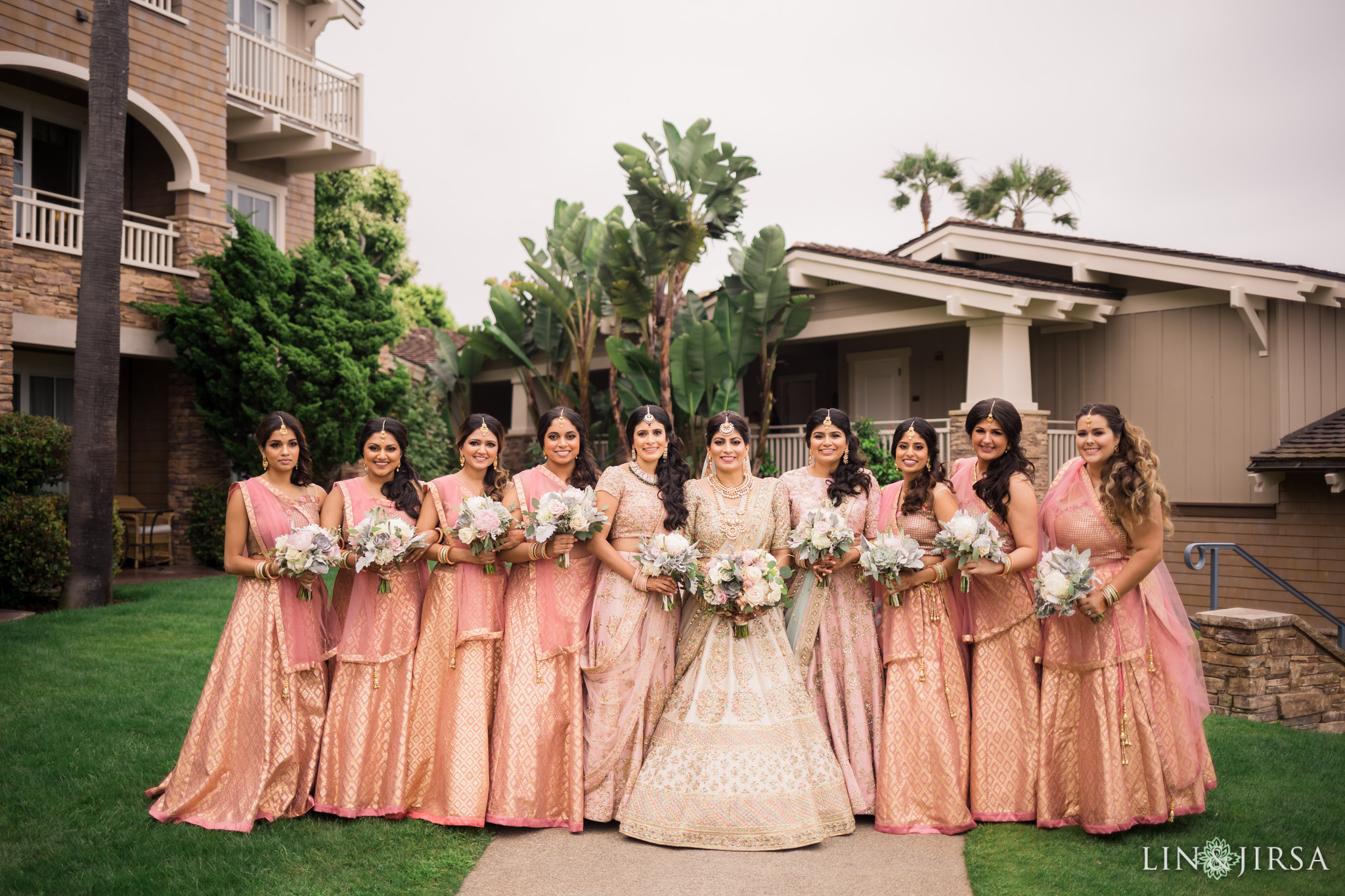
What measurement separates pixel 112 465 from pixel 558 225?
8.19 metres

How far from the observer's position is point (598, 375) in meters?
20.6

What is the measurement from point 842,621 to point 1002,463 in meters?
1.26

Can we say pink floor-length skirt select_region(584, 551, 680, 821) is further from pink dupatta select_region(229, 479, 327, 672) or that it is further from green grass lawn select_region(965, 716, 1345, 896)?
green grass lawn select_region(965, 716, 1345, 896)

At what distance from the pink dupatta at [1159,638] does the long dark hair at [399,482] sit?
11.7 ft

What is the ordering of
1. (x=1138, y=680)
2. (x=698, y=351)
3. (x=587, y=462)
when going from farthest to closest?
1. (x=698, y=351)
2. (x=587, y=462)
3. (x=1138, y=680)

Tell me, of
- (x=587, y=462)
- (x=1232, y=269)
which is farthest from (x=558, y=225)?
(x=587, y=462)

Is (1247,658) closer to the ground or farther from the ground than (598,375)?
closer to the ground

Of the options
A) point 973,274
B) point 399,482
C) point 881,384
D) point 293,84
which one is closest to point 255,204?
point 293,84

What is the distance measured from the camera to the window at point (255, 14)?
1784 cm

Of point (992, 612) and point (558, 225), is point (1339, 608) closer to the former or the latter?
point (992, 612)

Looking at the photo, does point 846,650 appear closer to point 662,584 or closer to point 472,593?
point 662,584

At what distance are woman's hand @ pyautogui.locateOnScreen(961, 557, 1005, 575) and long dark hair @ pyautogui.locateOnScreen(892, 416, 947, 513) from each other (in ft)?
1.68

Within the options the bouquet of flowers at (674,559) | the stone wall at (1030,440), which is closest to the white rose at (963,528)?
the bouquet of flowers at (674,559)

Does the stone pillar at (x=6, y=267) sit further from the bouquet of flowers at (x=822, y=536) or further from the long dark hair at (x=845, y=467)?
the bouquet of flowers at (x=822, y=536)
